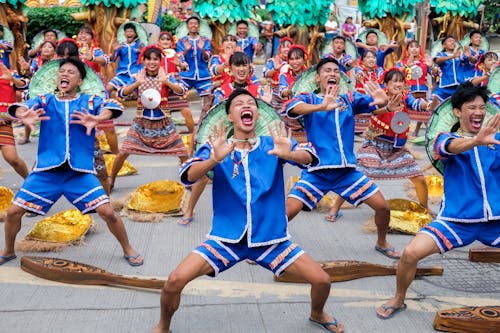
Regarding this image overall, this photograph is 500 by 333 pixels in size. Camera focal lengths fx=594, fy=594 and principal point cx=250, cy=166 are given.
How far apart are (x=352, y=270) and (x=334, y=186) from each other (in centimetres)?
65

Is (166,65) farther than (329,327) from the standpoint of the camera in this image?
Yes

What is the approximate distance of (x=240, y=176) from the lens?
3250 mm

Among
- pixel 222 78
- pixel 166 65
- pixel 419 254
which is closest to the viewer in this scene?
pixel 419 254

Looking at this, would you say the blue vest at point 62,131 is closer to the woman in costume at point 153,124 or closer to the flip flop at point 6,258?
the flip flop at point 6,258

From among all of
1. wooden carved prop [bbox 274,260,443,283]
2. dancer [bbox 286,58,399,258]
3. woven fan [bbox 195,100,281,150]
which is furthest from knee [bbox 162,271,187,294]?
dancer [bbox 286,58,399,258]

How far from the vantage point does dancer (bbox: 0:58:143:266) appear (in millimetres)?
4191

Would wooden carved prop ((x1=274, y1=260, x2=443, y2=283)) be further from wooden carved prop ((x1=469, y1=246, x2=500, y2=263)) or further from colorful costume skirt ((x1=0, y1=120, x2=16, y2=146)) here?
colorful costume skirt ((x1=0, y1=120, x2=16, y2=146))

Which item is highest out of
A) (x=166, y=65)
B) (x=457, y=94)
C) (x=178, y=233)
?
(x=457, y=94)

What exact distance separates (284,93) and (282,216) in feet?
10.3

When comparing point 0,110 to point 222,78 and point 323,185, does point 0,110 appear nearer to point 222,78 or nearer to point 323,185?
point 222,78

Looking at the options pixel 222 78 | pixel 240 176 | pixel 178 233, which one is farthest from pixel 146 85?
pixel 240 176

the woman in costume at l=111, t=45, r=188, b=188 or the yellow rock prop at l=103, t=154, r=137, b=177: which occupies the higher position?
the woman in costume at l=111, t=45, r=188, b=188

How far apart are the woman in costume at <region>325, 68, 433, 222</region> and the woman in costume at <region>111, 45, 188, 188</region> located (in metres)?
1.92

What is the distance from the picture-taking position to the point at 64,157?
4188 millimetres
